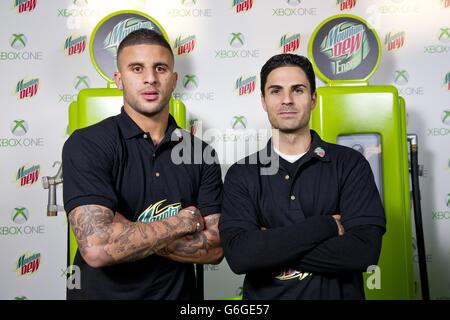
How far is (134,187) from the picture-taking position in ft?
6.48

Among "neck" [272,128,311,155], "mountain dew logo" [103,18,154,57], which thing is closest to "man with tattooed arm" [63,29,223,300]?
"neck" [272,128,311,155]

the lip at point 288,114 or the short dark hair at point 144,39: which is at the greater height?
the short dark hair at point 144,39

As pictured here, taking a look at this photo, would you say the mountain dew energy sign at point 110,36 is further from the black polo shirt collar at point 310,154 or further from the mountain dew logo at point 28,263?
the mountain dew logo at point 28,263

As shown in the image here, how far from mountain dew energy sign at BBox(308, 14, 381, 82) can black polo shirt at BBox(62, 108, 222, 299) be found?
1294 mm

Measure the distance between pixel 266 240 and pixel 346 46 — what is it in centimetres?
164

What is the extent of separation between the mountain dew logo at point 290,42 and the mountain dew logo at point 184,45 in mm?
665

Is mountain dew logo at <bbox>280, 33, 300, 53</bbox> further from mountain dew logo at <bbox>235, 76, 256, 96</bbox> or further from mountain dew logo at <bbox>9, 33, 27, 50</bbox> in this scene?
mountain dew logo at <bbox>9, 33, 27, 50</bbox>

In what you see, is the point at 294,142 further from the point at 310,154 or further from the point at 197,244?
the point at 197,244

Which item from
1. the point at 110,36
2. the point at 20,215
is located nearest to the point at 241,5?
the point at 110,36

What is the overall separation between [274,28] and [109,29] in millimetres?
1345

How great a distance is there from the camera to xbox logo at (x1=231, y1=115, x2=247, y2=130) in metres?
3.75

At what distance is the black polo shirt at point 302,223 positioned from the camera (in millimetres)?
1793

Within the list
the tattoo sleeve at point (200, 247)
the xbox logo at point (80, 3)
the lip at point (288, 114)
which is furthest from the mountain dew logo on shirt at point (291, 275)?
the xbox logo at point (80, 3)

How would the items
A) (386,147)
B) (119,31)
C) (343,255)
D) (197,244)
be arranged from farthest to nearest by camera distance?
(119,31)
(386,147)
(197,244)
(343,255)
